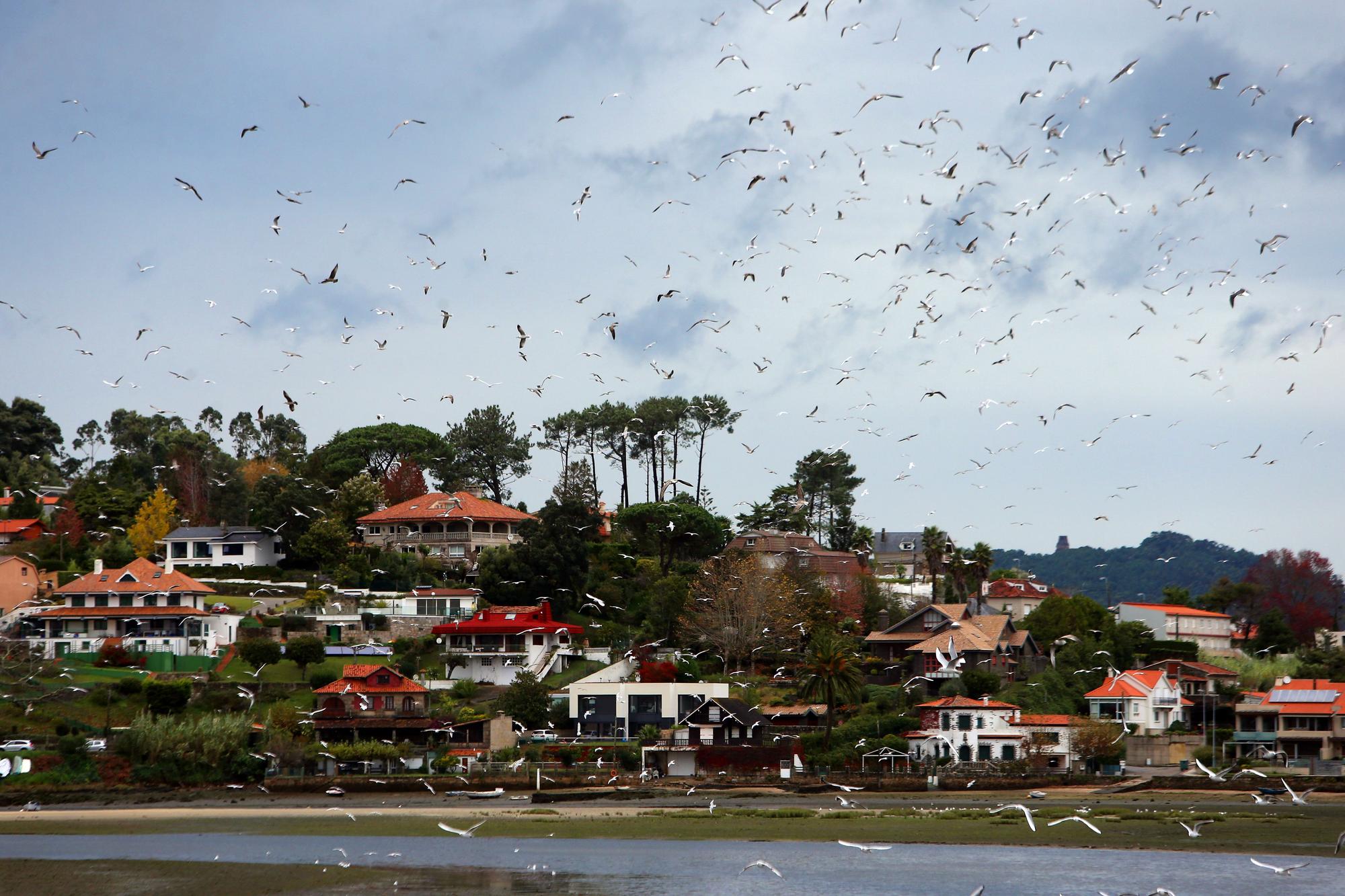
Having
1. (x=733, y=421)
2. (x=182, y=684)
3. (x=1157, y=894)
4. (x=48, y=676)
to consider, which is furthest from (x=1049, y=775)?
(x=733, y=421)

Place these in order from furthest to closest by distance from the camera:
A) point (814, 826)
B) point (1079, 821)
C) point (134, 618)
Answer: point (134, 618)
point (814, 826)
point (1079, 821)

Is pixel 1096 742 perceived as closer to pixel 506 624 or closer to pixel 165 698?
pixel 506 624

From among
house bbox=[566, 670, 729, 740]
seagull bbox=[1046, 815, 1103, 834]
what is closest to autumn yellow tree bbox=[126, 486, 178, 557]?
house bbox=[566, 670, 729, 740]

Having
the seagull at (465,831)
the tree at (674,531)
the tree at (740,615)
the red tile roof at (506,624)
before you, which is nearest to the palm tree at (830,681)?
the tree at (740,615)

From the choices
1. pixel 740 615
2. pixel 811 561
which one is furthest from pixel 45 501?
pixel 740 615

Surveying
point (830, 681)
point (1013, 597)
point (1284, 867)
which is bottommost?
point (1284, 867)

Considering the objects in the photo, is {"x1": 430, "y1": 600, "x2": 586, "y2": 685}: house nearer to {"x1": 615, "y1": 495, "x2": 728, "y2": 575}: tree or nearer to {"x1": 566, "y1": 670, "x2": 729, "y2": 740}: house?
{"x1": 566, "y1": 670, "x2": 729, "y2": 740}: house
